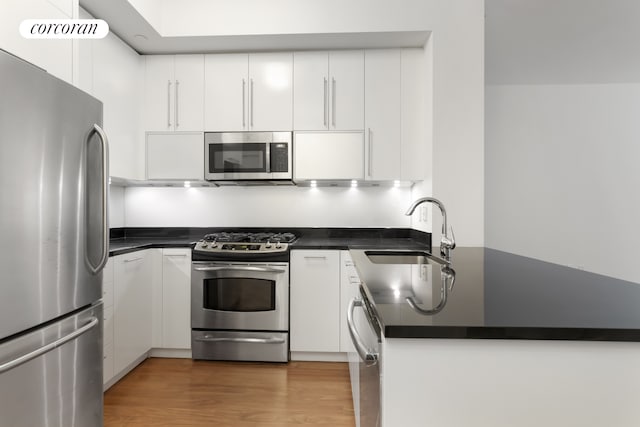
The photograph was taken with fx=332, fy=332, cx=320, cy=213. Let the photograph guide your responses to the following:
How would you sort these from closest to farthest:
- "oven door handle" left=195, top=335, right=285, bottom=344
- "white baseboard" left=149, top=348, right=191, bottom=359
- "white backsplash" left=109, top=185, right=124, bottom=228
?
1. "oven door handle" left=195, top=335, right=285, bottom=344
2. "white baseboard" left=149, top=348, right=191, bottom=359
3. "white backsplash" left=109, top=185, right=124, bottom=228

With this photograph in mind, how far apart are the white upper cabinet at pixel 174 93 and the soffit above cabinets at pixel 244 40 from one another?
0.32 ft

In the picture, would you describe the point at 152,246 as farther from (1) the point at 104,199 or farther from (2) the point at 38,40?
(2) the point at 38,40

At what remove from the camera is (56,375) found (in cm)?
127

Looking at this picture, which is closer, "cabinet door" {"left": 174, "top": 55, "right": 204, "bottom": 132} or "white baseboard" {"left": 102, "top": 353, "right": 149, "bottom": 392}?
"white baseboard" {"left": 102, "top": 353, "right": 149, "bottom": 392}

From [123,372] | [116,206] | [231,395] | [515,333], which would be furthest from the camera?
[116,206]

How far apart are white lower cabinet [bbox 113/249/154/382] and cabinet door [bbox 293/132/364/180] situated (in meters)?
1.42

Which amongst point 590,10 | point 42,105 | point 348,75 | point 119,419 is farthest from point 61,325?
point 590,10

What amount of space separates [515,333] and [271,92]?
2.59 metres

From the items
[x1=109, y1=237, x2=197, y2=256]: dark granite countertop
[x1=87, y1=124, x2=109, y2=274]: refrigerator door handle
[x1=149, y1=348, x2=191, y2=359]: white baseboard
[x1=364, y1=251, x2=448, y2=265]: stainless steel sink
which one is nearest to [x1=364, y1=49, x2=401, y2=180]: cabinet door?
[x1=364, y1=251, x2=448, y2=265]: stainless steel sink

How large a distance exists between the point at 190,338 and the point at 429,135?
247 cm

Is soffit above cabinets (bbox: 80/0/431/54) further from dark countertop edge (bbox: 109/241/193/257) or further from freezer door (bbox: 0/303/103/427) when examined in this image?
freezer door (bbox: 0/303/103/427)

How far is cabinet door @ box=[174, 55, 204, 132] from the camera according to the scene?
2808 millimetres

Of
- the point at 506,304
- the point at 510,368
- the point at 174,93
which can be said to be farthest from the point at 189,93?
the point at 510,368

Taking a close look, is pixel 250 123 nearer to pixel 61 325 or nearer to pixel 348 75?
pixel 348 75
